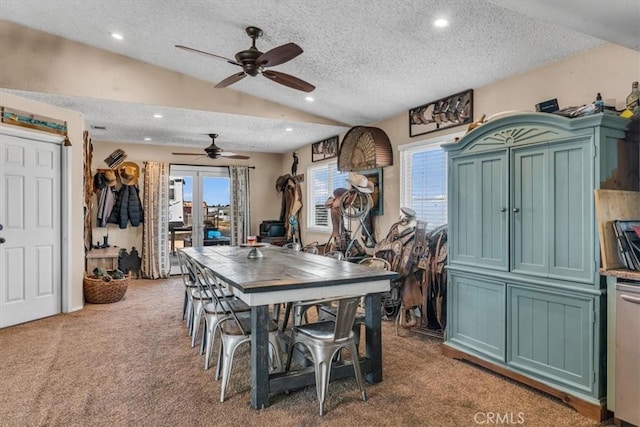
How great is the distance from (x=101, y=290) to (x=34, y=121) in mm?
2269

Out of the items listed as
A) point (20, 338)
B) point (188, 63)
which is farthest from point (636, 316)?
point (20, 338)

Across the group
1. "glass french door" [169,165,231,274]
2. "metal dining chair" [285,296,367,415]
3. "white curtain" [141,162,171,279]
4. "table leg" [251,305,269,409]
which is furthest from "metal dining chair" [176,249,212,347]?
"glass french door" [169,165,231,274]

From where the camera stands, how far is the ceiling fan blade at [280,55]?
2780mm

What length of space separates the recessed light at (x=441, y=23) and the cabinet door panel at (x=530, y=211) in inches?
43.1

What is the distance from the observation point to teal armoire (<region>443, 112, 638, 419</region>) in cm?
240

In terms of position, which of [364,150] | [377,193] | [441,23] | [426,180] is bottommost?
[377,193]

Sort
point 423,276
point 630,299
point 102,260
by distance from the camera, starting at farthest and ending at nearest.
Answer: point 102,260 < point 423,276 < point 630,299

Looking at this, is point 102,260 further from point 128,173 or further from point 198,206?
point 198,206

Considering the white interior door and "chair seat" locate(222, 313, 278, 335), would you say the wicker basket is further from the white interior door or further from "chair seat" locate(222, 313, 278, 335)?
"chair seat" locate(222, 313, 278, 335)

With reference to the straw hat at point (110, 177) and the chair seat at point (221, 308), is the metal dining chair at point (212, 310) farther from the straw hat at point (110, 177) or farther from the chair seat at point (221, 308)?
the straw hat at point (110, 177)

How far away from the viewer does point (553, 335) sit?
8.57ft

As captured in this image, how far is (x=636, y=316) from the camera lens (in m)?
2.19

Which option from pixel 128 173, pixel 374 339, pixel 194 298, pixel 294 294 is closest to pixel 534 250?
pixel 374 339

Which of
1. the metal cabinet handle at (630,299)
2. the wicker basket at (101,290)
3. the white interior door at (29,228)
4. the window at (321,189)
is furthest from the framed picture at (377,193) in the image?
the white interior door at (29,228)
